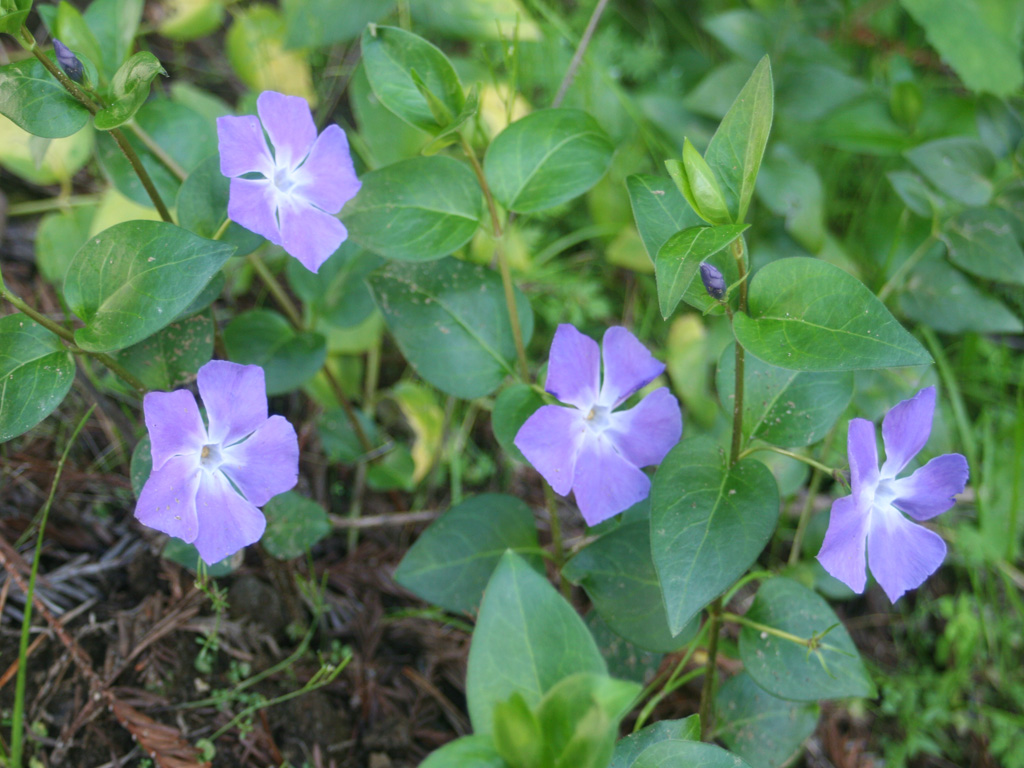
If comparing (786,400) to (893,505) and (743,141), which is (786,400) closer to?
(893,505)

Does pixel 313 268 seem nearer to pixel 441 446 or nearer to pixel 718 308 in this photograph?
pixel 718 308

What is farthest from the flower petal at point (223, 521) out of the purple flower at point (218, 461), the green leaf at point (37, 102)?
the green leaf at point (37, 102)

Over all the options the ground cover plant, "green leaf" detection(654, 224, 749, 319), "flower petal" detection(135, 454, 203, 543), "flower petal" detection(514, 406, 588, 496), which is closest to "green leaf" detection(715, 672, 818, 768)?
the ground cover plant

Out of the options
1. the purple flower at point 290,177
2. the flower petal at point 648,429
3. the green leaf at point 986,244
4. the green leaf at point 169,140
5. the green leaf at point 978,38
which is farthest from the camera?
the green leaf at point 978,38

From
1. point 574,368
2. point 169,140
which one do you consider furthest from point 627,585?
point 169,140

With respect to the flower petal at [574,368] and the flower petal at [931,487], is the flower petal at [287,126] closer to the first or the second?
the flower petal at [574,368]

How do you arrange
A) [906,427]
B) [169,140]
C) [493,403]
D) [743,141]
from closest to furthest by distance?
[743,141]
[906,427]
[169,140]
[493,403]
